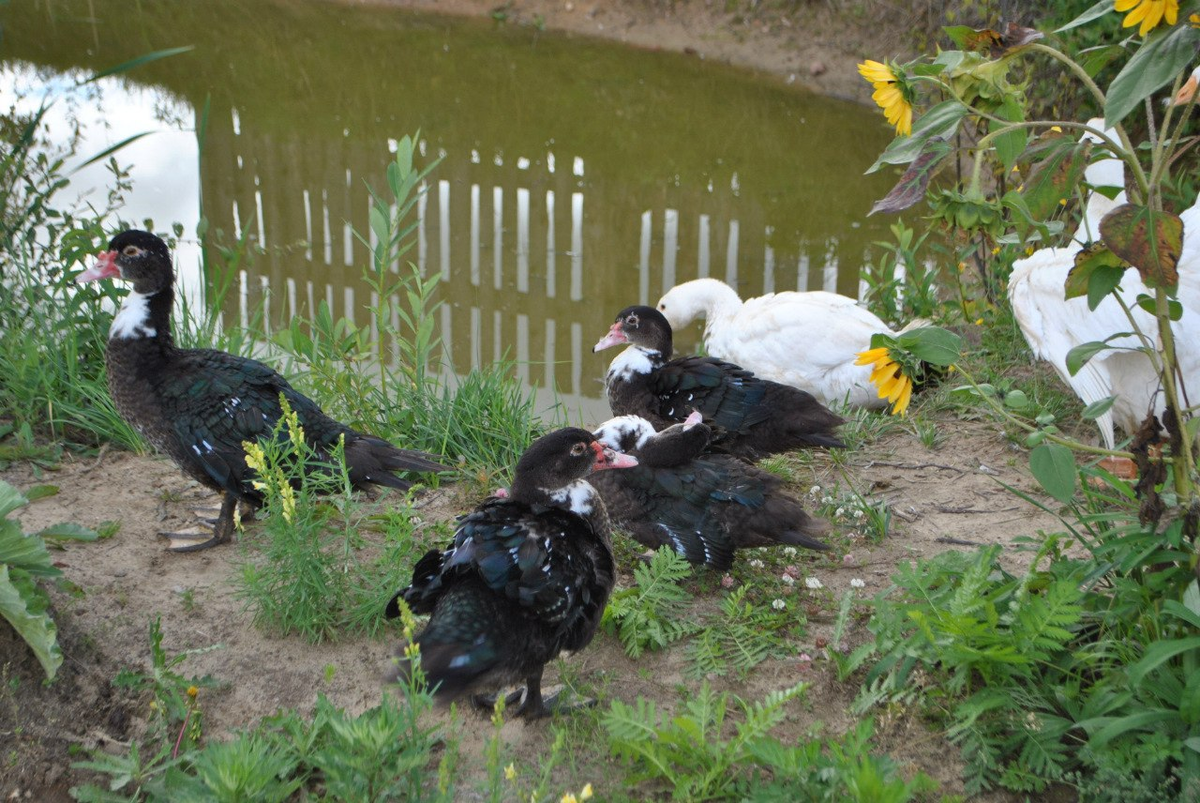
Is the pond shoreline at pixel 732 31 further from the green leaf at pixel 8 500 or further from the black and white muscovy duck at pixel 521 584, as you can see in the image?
the green leaf at pixel 8 500

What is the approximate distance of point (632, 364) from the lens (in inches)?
191

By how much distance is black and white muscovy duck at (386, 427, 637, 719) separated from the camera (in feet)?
8.64

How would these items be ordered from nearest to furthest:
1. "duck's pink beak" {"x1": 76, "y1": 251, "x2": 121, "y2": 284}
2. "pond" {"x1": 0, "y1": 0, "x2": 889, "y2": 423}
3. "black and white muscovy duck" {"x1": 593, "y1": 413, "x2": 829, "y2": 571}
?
"black and white muscovy duck" {"x1": 593, "y1": 413, "x2": 829, "y2": 571} → "duck's pink beak" {"x1": 76, "y1": 251, "x2": 121, "y2": 284} → "pond" {"x1": 0, "y1": 0, "x2": 889, "y2": 423}

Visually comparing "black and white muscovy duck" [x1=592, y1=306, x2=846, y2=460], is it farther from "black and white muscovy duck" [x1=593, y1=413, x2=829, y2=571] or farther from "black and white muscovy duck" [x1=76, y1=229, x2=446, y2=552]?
"black and white muscovy duck" [x1=76, y1=229, x2=446, y2=552]

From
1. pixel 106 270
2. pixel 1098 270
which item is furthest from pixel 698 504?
pixel 106 270

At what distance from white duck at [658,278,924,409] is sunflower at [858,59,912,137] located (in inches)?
101

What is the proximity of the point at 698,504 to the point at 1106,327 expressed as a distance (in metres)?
1.59

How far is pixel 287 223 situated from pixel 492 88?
341cm

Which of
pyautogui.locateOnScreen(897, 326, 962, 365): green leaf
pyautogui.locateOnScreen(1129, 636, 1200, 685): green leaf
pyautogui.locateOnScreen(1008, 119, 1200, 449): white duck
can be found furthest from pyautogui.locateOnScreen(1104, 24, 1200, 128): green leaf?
pyautogui.locateOnScreen(1008, 119, 1200, 449): white duck

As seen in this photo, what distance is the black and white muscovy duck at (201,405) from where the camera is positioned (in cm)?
369

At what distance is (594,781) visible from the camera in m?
2.64

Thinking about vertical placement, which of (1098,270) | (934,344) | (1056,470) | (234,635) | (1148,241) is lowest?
(234,635)

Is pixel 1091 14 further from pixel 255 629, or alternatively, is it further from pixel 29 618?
pixel 29 618

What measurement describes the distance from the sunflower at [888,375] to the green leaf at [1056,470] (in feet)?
1.05
